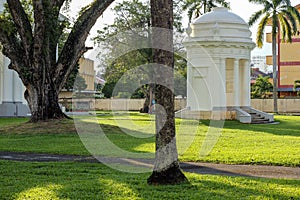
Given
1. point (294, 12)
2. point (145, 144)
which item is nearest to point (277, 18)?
point (294, 12)

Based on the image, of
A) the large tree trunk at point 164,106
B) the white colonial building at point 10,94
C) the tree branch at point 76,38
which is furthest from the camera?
the white colonial building at point 10,94

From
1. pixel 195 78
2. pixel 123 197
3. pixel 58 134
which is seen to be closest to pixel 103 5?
pixel 58 134

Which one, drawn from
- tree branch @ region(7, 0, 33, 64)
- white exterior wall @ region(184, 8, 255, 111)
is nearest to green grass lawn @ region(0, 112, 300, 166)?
tree branch @ region(7, 0, 33, 64)

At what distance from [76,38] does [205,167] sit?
13556mm

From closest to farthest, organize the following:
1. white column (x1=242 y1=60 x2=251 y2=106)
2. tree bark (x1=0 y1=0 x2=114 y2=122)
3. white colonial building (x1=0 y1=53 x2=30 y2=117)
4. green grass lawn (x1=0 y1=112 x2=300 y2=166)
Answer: green grass lawn (x1=0 y1=112 x2=300 y2=166)
tree bark (x1=0 y1=0 x2=114 y2=122)
white column (x1=242 y1=60 x2=251 y2=106)
white colonial building (x1=0 y1=53 x2=30 y2=117)

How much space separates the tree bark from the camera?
21.5 m

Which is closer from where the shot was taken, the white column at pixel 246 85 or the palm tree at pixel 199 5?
the white column at pixel 246 85

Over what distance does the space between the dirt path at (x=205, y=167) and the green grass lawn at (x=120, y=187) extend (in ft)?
2.82

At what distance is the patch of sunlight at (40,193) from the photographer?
753 cm

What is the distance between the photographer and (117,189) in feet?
26.2

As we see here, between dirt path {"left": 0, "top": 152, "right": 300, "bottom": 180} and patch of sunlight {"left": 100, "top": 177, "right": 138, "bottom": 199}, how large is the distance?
233 centimetres

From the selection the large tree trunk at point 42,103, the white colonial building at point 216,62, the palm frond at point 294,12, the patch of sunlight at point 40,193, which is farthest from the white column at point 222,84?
the patch of sunlight at point 40,193

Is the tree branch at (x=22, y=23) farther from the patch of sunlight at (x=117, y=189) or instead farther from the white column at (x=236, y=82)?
the patch of sunlight at (x=117, y=189)

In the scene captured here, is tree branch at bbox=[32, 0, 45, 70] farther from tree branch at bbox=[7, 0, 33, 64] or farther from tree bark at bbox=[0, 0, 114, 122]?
tree branch at bbox=[7, 0, 33, 64]
